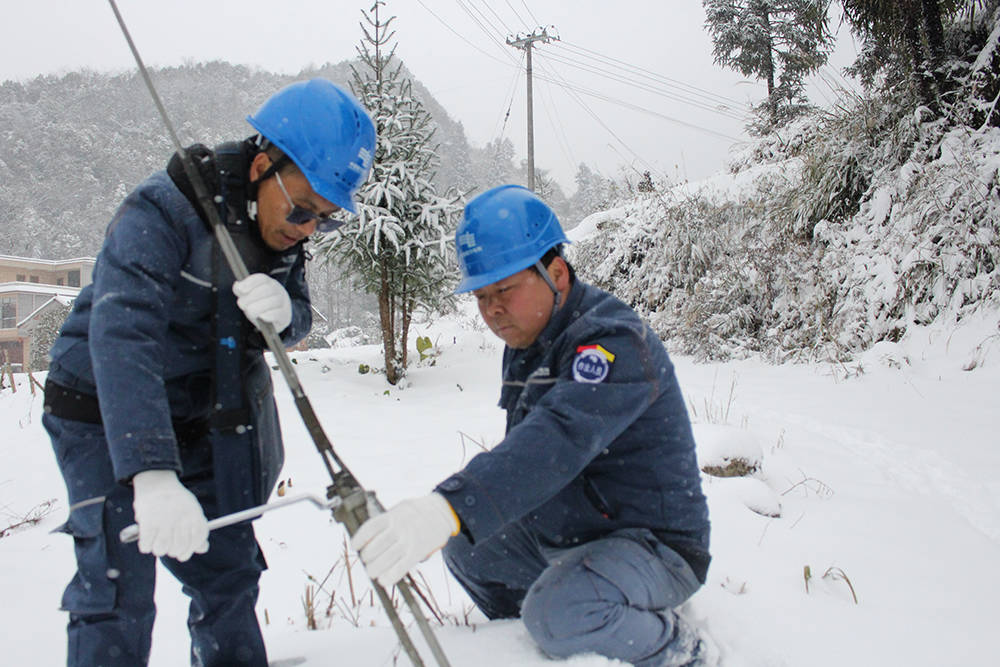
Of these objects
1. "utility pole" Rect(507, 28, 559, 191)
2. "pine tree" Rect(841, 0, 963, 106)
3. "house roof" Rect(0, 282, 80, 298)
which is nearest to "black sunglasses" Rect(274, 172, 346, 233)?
"pine tree" Rect(841, 0, 963, 106)

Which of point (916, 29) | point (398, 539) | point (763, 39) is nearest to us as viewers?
point (398, 539)

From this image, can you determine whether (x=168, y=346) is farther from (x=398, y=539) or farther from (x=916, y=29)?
(x=916, y=29)

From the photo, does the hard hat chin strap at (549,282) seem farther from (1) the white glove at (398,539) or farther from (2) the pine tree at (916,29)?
(2) the pine tree at (916,29)

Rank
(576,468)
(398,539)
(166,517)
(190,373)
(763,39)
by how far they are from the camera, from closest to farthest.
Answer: (398,539) → (166,517) → (576,468) → (190,373) → (763,39)

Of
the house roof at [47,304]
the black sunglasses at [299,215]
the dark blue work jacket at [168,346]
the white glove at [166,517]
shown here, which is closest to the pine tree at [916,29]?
the black sunglasses at [299,215]

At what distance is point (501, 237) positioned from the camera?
5.22 feet

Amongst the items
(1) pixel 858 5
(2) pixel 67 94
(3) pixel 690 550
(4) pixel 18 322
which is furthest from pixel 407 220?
(2) pixel 67 94

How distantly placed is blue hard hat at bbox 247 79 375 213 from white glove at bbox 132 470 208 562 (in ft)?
2.67

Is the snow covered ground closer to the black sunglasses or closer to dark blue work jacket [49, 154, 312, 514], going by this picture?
dark blue work jacket [49, 154, 312, 514]

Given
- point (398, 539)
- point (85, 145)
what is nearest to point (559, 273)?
point (398, 539)

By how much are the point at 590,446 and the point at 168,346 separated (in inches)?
45.3

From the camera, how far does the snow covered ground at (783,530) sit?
1631 millimetres

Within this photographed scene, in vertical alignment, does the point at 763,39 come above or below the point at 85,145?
below

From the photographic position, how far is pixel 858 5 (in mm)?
6000
